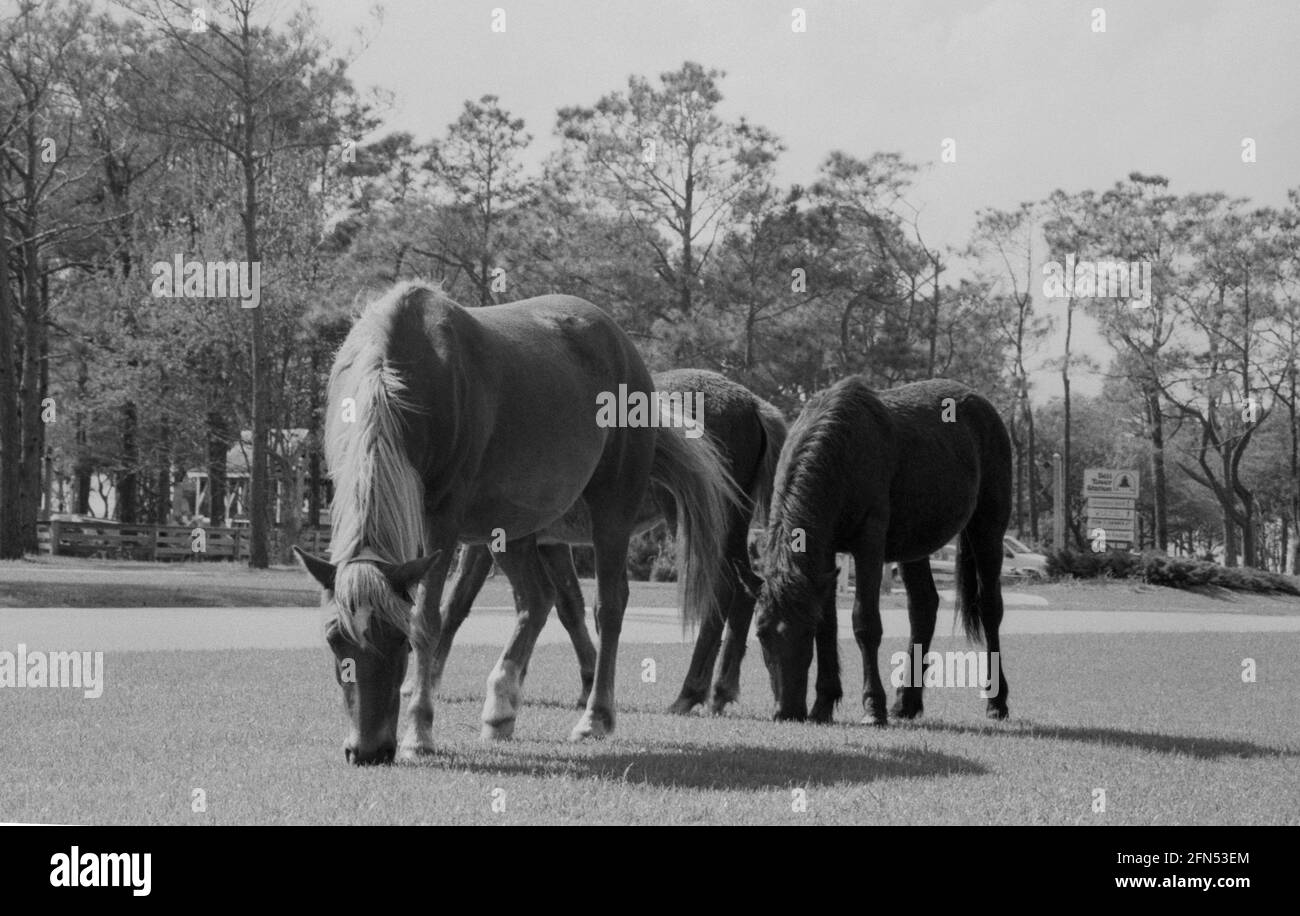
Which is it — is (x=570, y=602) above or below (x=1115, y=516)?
below

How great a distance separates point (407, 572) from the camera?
618 cm

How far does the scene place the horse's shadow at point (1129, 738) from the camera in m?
8.89

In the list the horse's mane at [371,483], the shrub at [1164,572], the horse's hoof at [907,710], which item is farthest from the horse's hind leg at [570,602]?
the shrub at [1164,572]

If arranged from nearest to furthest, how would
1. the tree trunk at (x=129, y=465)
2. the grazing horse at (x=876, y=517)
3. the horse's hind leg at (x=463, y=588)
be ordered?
the horse's hind leg at (x=463, y=588), the grazing horse at (x=876, y=517), the tree trunk at (x=129, y=465)

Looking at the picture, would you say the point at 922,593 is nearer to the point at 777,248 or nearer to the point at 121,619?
the point at 121,619

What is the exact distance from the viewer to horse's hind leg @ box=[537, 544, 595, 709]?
10023 millimetres

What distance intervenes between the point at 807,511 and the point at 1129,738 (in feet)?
8.83

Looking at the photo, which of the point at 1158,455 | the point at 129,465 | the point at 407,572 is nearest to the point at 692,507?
the point at 407,572

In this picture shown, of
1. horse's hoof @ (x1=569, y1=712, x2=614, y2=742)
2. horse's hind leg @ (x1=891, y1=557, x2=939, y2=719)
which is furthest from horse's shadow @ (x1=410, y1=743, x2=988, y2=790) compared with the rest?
horse's hind leg @ (x1=891, y1=557, x2=939, y2=719)

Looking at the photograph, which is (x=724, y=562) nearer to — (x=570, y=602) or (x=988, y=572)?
(x=570, y=602)

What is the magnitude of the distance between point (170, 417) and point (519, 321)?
3359 cm

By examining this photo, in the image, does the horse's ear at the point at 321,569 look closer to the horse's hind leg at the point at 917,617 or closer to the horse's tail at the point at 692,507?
the horse's tail at the point at 692,507

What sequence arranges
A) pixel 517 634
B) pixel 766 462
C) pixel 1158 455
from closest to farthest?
pixel 517 634
pixel 766 462
pixel 1158 455
